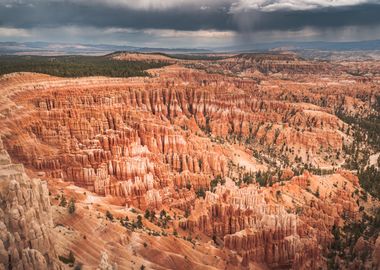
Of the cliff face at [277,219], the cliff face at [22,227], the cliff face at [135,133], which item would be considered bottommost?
the cliff face at [277,219]

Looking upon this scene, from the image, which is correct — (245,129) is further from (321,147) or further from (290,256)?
(290,256)

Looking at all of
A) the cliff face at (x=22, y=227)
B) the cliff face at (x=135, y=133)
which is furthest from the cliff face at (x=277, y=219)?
the cliff face at (x=22, y=227)

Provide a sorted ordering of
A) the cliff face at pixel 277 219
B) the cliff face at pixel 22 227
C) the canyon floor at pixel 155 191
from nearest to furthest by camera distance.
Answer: the cliff face at pixel 22 227
the canyon floor at pixel 155 191
the cliff face at pixel 277 219

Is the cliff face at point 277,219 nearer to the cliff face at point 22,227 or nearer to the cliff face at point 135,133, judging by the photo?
the cliff face at point 135,133

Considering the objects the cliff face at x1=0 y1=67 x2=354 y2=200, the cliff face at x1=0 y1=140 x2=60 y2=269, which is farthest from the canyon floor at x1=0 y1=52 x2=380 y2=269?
the cliff face at x1=0 y1=67 x2=354 y2=200

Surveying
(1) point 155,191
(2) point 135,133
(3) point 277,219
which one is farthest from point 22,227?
(2) point 135,133

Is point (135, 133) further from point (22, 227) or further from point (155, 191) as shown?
point (22, 227)
